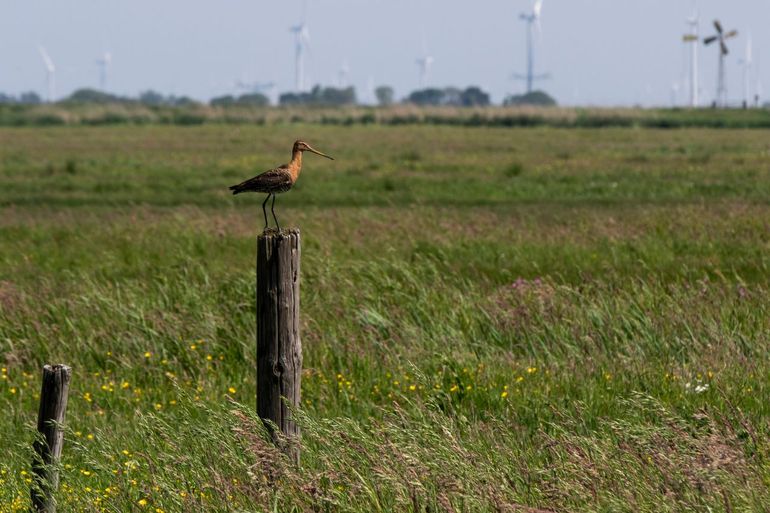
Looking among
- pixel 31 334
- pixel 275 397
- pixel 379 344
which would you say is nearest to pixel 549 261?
pixel 379 344

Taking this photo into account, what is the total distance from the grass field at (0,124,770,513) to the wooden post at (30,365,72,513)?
150 millimetres

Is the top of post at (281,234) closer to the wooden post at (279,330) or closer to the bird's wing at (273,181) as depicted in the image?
the wooden post at (279,330)

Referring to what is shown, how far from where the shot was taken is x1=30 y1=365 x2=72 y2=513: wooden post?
6.10 m

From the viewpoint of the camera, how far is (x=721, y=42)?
131875mm

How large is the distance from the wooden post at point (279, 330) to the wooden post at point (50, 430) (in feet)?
3.53

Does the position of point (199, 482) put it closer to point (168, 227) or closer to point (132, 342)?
point (132, 342)

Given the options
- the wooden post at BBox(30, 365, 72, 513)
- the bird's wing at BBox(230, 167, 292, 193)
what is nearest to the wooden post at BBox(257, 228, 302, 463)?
the bird's wing at BBox(230, 167, 292, 193)

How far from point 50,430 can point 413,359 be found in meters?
3.86

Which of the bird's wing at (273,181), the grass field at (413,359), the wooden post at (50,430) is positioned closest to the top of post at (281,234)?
the bird's wing at (273,181)

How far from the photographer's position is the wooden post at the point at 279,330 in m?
6.21

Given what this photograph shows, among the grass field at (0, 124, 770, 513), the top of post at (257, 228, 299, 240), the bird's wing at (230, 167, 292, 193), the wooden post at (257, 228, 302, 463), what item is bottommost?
the grass field at (0, 124, 770, 513)

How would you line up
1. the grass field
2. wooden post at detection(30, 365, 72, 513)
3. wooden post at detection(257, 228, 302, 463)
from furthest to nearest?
1. wooden post at detection(257, 228, 302, 463)
2. wooden post at detection(30, 365, 72, 513)
3. the grass field

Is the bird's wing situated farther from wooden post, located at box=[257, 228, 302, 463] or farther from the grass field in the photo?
the grass field

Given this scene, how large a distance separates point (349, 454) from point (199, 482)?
2.71ft
